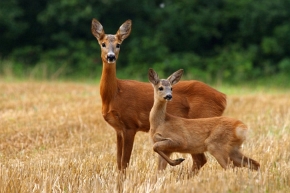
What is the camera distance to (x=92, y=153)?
956 cm

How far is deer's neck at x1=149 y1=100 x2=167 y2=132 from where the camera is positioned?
8078 millimetres

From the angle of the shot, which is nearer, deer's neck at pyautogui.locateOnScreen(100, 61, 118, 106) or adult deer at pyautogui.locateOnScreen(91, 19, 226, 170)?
adult deer at pyautogui.locateOnScreen(91, 19, 226, 170)

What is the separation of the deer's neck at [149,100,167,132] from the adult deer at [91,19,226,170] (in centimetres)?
45

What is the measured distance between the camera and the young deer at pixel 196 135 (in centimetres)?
784

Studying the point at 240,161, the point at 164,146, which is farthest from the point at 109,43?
the point at 240,161

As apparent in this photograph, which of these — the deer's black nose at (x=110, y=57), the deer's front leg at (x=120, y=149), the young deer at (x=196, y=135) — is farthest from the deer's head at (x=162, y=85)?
the deer's front leg at (x=120, y=149)

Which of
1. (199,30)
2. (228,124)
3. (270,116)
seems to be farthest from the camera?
(199,30)

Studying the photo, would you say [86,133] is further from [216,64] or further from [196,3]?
[196,3]

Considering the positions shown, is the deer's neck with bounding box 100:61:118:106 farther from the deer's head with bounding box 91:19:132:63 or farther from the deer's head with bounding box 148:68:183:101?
the deer's head with bounding box 148:68:183:101

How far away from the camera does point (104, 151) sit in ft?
32.7

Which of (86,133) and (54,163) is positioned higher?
(86,133)

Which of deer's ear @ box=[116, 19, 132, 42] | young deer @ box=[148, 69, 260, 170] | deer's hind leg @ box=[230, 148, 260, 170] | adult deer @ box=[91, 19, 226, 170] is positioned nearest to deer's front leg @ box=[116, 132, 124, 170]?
adult deer @ box=[91, 19, 226, 170]

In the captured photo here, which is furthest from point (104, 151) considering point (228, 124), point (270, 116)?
point (270, 116)

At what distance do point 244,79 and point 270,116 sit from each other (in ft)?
43.7
